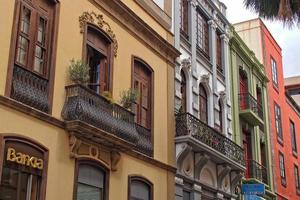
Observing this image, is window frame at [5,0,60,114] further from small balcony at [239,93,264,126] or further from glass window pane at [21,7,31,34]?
small balcony at [239,93,264,126]

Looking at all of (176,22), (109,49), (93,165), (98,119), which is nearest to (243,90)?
(176,22)

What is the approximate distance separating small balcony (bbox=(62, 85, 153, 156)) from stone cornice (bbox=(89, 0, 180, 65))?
2877mm

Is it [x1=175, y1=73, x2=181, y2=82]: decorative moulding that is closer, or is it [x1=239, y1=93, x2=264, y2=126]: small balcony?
[x1=175, y1=73, x2=181, y2=82]: decorative moulding

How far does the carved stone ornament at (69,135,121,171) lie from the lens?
40.6 feet

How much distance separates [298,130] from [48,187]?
27875mm

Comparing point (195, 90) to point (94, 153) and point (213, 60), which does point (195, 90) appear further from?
point (94, 153)

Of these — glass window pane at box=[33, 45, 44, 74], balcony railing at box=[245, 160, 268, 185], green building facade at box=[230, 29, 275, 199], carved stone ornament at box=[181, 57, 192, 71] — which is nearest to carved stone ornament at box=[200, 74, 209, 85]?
carved stone ornament at box=[181, 57, 192, 71]

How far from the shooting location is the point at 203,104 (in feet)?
69.1

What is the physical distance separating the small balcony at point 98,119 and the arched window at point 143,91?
51.9 inches

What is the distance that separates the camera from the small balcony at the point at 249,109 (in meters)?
24.5

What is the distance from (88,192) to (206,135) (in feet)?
21.4

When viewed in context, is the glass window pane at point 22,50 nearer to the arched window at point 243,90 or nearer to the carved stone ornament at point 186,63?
the carved stone ornament at point 186,63

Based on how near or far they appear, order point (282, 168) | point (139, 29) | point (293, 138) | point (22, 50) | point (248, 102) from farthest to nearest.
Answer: point (293, 138)
point (282, 168)
point (248, 102)
point (139, 29)
point (22, 50)

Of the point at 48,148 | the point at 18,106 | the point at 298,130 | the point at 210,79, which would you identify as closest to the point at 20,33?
the point at 18,106
